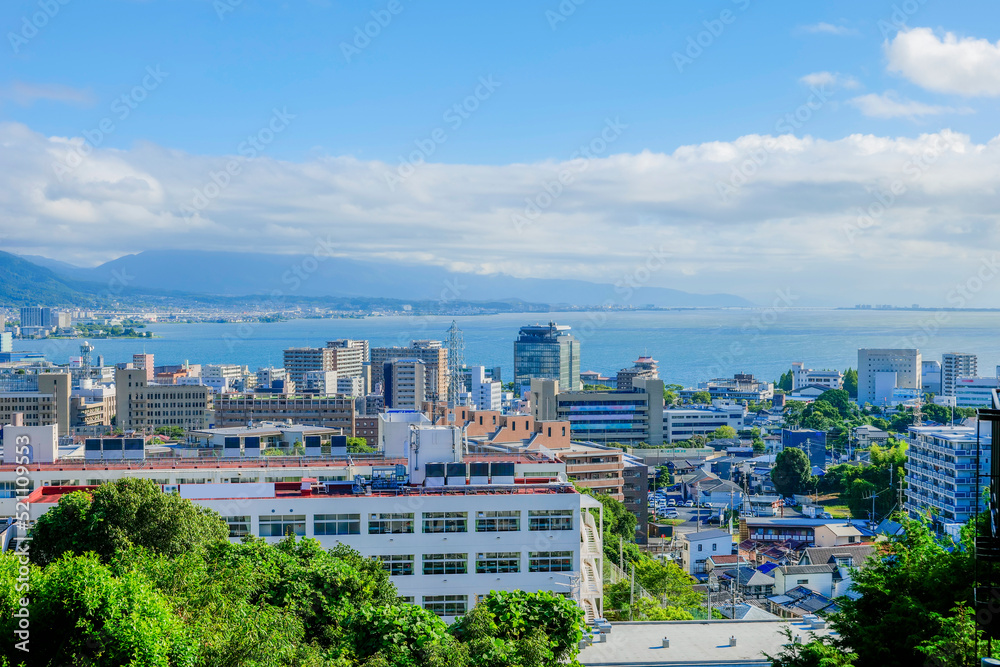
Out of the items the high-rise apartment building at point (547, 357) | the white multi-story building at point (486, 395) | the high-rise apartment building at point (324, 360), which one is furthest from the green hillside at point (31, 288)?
the white multi-story building at point (486, 395)

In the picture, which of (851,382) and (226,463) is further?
(851,382)

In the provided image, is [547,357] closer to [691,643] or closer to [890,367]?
[890,367]

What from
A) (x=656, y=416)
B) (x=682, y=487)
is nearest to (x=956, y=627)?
(x=682, y=487)

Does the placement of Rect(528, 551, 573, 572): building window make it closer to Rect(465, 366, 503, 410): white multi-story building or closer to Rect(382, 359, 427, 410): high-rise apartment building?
Rect(382, 359, 427, 410): high-rise apartment building

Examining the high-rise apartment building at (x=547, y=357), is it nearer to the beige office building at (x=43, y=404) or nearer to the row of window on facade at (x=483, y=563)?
the beige office building at (x=43, y=404)

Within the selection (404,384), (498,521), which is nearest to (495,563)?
(498,521)

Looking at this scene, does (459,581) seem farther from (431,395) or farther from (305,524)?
(431,395)
